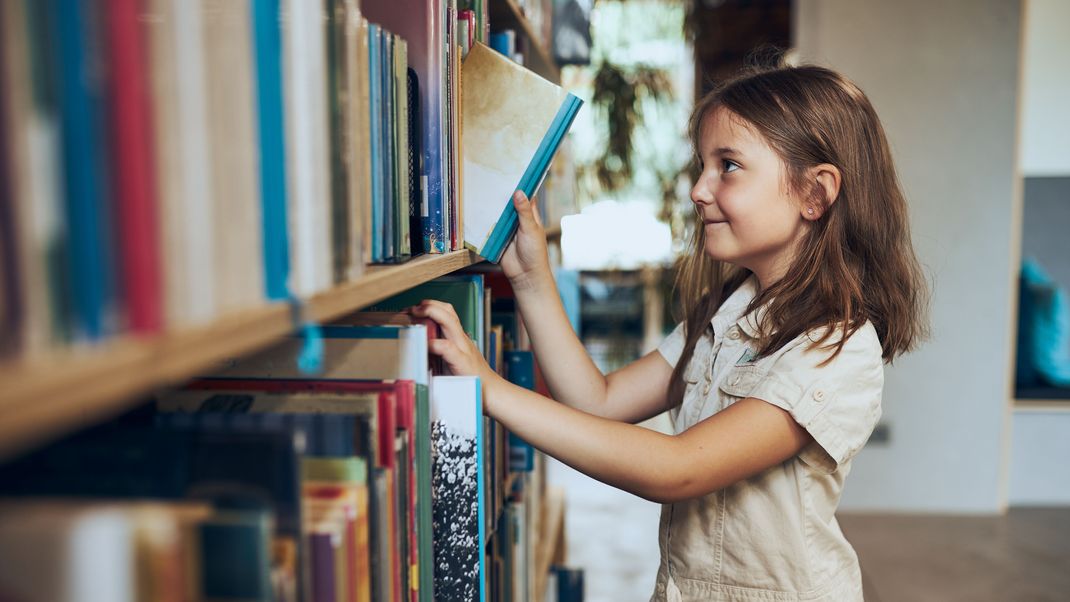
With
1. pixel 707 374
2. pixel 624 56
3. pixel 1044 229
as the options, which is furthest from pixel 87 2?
pixel 1044 229

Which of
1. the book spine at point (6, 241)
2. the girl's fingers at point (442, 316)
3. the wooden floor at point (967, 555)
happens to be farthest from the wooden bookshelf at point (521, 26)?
the wooden floor at point (967, 555)

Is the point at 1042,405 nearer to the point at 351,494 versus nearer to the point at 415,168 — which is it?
the point at 415,168

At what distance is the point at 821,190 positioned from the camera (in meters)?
1.21

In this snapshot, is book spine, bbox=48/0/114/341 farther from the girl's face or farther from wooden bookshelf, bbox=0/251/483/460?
the girl's face

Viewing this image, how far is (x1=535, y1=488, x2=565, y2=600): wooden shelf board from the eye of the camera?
183cm

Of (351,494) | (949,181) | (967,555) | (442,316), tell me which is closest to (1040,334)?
(949,181)

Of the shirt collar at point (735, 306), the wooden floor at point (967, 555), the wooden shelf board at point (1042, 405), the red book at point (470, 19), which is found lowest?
the wooden floor at point (967, 555)

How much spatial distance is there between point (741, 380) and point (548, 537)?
1.11 m

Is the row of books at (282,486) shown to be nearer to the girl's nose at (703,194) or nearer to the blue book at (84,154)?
the blue book at (84,154)

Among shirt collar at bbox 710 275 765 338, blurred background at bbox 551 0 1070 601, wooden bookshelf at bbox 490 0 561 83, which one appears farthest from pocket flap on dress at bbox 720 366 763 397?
blurred background at bbox 551 0 1070 601

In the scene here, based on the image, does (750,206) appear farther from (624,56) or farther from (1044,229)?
(1044,229)

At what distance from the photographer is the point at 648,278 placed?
382 centimetres

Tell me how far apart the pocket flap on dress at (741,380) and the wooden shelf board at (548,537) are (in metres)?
0.76

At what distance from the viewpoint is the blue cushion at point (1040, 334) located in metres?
3.44
